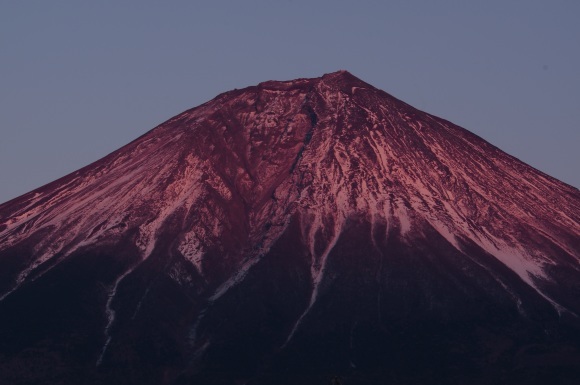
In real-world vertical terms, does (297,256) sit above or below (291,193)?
below

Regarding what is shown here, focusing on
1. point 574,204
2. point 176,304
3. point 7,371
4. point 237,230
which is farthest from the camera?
point 574,204

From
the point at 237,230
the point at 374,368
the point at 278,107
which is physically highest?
the point at 278,107

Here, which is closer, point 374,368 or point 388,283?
point 374,368

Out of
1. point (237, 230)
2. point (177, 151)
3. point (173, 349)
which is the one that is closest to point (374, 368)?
point (173, 349)

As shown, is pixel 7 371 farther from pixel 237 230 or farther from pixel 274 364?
pixel 237 230

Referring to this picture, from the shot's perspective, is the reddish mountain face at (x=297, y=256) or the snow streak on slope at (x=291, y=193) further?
the snow streak on slope at (x=291, y=193)

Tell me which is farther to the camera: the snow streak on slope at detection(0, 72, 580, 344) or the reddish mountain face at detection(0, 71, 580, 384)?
the snow streak on slope at detection(0, 72, 580, 344)

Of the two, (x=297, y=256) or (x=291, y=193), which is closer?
(x=297, y=256)

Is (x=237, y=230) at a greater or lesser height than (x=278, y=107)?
lesser
